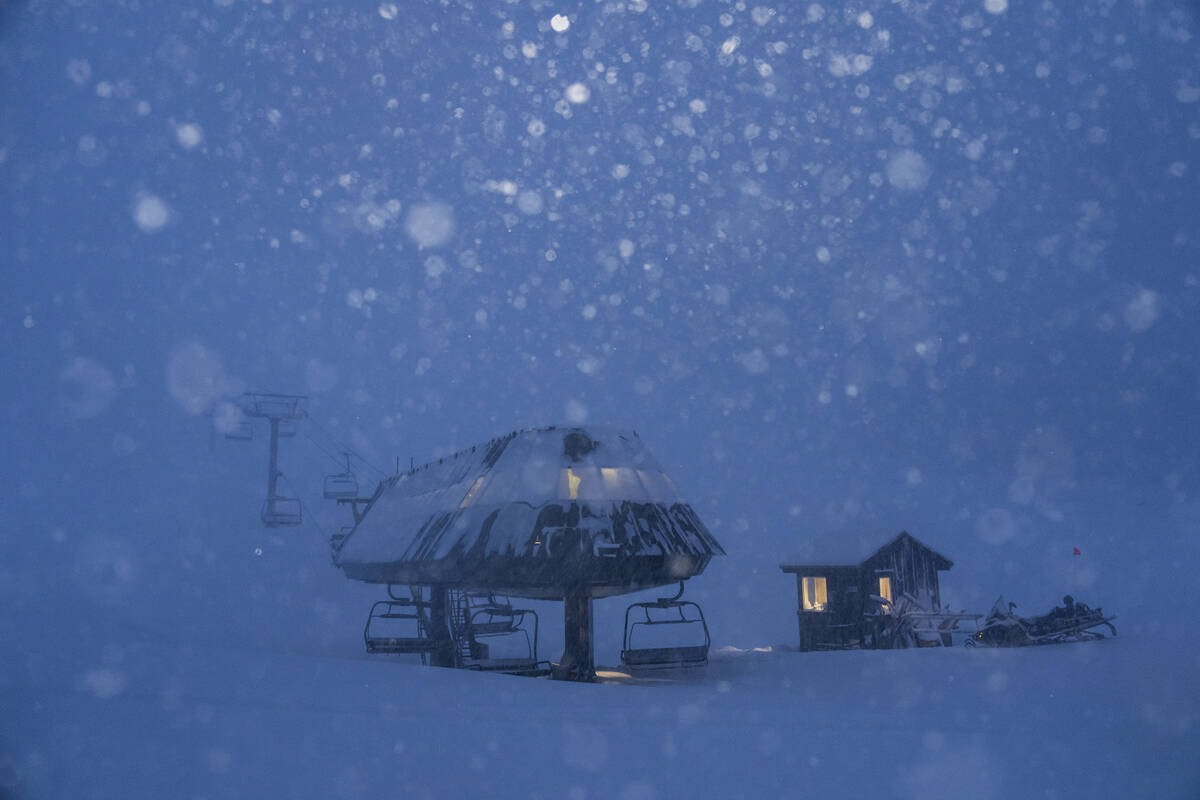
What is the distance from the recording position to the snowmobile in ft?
69.7

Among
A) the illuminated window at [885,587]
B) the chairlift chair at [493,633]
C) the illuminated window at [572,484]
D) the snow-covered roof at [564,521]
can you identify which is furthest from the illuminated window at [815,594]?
the illuminated window at [572,484]

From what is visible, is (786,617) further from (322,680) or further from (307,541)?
(322,680)

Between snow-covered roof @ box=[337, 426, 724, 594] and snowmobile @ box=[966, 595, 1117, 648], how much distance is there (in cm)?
1390

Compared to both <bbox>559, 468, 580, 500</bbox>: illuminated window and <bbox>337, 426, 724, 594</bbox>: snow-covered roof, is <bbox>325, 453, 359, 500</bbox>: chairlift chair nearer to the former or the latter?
<bbox>337, 426, 724, 594</bbox>: snow-covered roof

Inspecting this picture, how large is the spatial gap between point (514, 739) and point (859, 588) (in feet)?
77.6

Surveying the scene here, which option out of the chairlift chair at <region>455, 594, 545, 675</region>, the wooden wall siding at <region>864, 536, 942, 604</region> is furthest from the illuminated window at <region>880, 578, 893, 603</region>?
the chairlift chair at <region>455, 594, 545, 675</region>

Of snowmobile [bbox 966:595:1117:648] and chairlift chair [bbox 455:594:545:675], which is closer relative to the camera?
chairlift chair [bbox 455:594:545:675]

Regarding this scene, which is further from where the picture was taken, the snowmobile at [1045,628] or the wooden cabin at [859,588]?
the wooden cabin at [859,588]

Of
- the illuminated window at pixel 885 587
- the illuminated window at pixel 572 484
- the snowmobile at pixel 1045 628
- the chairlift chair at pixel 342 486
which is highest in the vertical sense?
the chairlift chair at pixel 342 486

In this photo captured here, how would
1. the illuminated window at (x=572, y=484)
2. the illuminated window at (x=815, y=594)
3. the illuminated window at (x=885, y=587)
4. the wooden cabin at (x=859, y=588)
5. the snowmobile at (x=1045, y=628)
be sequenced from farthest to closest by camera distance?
the illuminated window at (x=815, y=594) < the illuminated window at (x=885, y=587) < the wooden cabin at (x=859, y=588) < the snowmobile at (x=1045, y=628) < the illuminated window at (x=572, y=484)

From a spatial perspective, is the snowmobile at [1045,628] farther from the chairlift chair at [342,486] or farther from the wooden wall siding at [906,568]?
the chairlift chair at [342,486]

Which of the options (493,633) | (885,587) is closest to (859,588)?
(885,587)

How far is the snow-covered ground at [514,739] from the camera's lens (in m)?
4.65

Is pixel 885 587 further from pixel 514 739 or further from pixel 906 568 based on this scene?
pixel 514 739
